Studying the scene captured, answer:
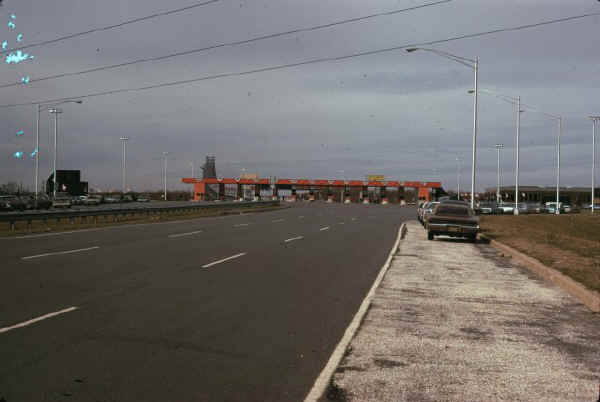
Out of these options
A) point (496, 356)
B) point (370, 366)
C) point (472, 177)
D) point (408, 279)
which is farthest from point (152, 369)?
point (472, 177)

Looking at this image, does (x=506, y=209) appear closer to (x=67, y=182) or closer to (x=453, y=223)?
(x=453, y=223)

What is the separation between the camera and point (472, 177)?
34.8 meters

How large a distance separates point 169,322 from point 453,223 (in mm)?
16360

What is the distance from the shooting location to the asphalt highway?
15.8ft

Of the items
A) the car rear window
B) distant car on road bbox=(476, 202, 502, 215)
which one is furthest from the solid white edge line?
distant car on road bbox=(476, 202, 502, 215)

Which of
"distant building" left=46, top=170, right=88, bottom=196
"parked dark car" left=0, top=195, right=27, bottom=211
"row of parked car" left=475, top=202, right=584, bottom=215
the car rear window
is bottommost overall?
"row of parked car" left=475, top=202, right=584, bottom=215

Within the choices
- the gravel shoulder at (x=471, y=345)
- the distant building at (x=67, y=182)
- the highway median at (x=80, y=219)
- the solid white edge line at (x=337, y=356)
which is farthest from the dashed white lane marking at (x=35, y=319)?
the distant building at (x=67, y=182)

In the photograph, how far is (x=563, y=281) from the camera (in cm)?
1077

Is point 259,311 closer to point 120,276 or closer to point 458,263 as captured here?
point 120,276

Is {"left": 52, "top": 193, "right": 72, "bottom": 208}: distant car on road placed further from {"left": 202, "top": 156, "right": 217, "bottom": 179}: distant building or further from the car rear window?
{"left": 202, "top": 156, "right": 217, "bottom": 179}: distant building

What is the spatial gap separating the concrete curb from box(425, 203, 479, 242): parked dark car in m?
4.33

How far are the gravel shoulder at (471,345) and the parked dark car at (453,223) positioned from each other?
32.6 ft

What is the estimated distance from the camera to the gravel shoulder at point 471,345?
16.0ft

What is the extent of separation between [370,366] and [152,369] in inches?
87.1
